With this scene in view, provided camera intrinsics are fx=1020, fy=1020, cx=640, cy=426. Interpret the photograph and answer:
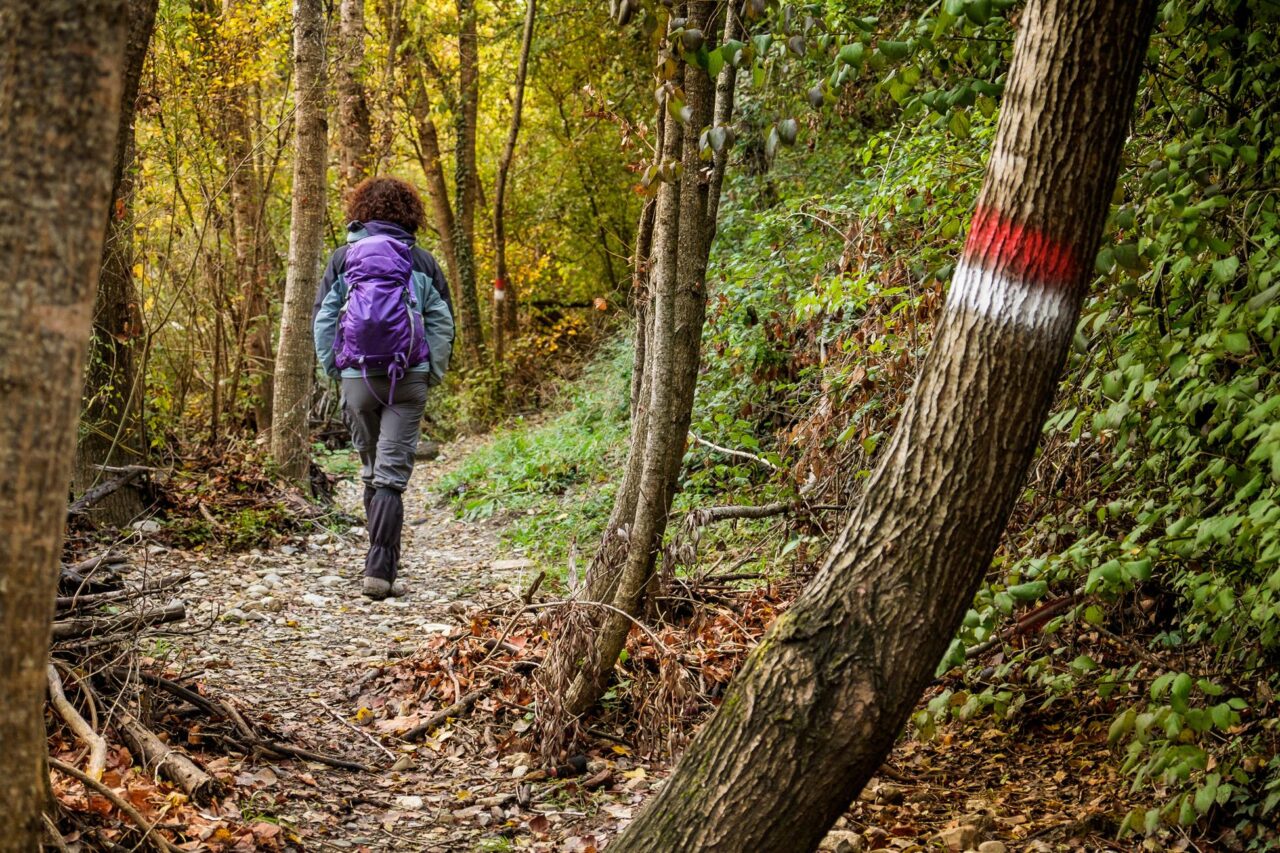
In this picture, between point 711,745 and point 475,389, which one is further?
point 475,389

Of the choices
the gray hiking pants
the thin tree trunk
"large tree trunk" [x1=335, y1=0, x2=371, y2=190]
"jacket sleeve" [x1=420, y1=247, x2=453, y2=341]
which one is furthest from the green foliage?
the thin tree trunk

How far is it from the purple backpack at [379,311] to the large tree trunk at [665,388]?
265 cm

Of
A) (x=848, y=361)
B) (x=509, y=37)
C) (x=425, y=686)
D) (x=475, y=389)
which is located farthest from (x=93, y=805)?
(x=509, y=37)

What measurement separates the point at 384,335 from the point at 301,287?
9.43 feet

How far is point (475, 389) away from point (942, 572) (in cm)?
1425

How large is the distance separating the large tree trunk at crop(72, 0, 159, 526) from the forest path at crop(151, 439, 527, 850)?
0.72 meters

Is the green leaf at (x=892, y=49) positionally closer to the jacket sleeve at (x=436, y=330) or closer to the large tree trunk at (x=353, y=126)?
the jacket sleeve at (x=436, y=330)

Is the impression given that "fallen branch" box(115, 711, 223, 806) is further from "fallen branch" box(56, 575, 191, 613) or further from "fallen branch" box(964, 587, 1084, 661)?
"fallen branch" box(964, 587, 1084, 661)

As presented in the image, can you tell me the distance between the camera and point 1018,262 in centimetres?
248

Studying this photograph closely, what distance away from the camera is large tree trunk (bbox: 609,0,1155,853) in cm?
247

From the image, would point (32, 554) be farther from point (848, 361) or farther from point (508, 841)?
point (848, 361)

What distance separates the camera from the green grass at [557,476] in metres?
8.52

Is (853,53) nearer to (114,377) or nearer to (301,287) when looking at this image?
(114,377)

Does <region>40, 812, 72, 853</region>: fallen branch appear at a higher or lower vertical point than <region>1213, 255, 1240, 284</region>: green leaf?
lower
